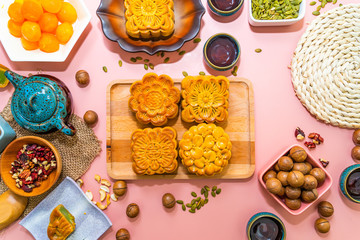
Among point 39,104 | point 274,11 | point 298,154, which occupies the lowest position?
point 298,154

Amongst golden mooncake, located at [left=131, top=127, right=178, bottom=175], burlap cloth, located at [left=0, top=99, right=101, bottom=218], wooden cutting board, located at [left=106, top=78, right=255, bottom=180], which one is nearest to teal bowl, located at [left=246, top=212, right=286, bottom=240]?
wooden cutting board, located at [left=106, top=78, right=255, bottom=180]

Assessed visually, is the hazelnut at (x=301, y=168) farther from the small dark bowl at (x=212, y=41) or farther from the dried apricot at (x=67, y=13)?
the dried apricot at (x=67, y=13)

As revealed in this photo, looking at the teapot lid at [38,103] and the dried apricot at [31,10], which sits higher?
the dried apricot at [31,10]

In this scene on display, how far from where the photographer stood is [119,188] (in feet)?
4.89

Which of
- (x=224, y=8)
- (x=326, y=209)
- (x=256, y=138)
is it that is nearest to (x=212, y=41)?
(x=224, y=8)

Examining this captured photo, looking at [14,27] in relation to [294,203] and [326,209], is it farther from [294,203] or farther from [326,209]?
[326,209]

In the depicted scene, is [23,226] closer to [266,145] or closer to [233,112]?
[233,112]

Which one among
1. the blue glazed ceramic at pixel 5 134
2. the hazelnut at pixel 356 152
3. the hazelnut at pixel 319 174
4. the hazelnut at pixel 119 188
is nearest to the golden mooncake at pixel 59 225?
the hazelnut at pixel 119 188

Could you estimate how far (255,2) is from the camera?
4.96 feet

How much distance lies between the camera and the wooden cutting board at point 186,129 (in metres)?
1.51

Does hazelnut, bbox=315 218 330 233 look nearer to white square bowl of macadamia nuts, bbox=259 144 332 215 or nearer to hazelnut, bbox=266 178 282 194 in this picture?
white square bowl of macadamia nuts, bbox=259 144 332 215

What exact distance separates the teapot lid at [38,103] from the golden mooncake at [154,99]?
34 centimetres

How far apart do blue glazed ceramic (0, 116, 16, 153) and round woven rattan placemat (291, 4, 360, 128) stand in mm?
1471

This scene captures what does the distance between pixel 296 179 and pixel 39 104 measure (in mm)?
1235
